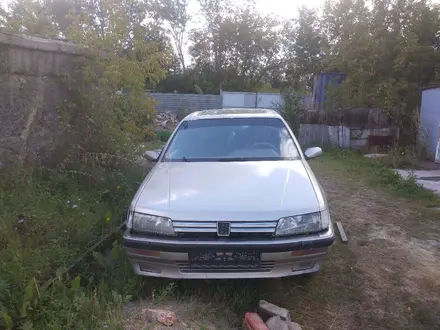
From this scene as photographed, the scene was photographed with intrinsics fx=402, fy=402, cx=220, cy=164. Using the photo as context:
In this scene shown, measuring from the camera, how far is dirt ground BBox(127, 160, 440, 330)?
3.04 meters

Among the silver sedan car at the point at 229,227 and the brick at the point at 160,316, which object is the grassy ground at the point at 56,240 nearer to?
the brick at the point at 160,316

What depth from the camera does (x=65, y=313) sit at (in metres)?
2.61

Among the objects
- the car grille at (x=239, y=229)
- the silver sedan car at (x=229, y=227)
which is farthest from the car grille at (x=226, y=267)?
the car grille at (x=239, y=229)

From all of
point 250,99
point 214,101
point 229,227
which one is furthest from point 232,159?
point 214,101

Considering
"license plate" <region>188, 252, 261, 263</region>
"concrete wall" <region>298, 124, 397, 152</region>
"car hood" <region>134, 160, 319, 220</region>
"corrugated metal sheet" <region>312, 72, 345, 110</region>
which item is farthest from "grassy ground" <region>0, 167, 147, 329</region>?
"corrugated metal sheet" <region>312, 72, 345, 110</region>

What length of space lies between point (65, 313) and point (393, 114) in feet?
34.2

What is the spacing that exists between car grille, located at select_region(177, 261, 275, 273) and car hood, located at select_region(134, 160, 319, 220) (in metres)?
0.34

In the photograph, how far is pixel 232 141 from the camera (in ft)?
14.5

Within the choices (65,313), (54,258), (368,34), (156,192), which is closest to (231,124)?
(156,192)

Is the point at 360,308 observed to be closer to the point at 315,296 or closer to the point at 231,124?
the point at 315,296

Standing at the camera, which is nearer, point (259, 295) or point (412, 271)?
point (259, 295)

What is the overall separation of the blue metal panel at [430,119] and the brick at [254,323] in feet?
27.4

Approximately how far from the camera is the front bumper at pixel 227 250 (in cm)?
290

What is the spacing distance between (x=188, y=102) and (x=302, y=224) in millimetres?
21368
